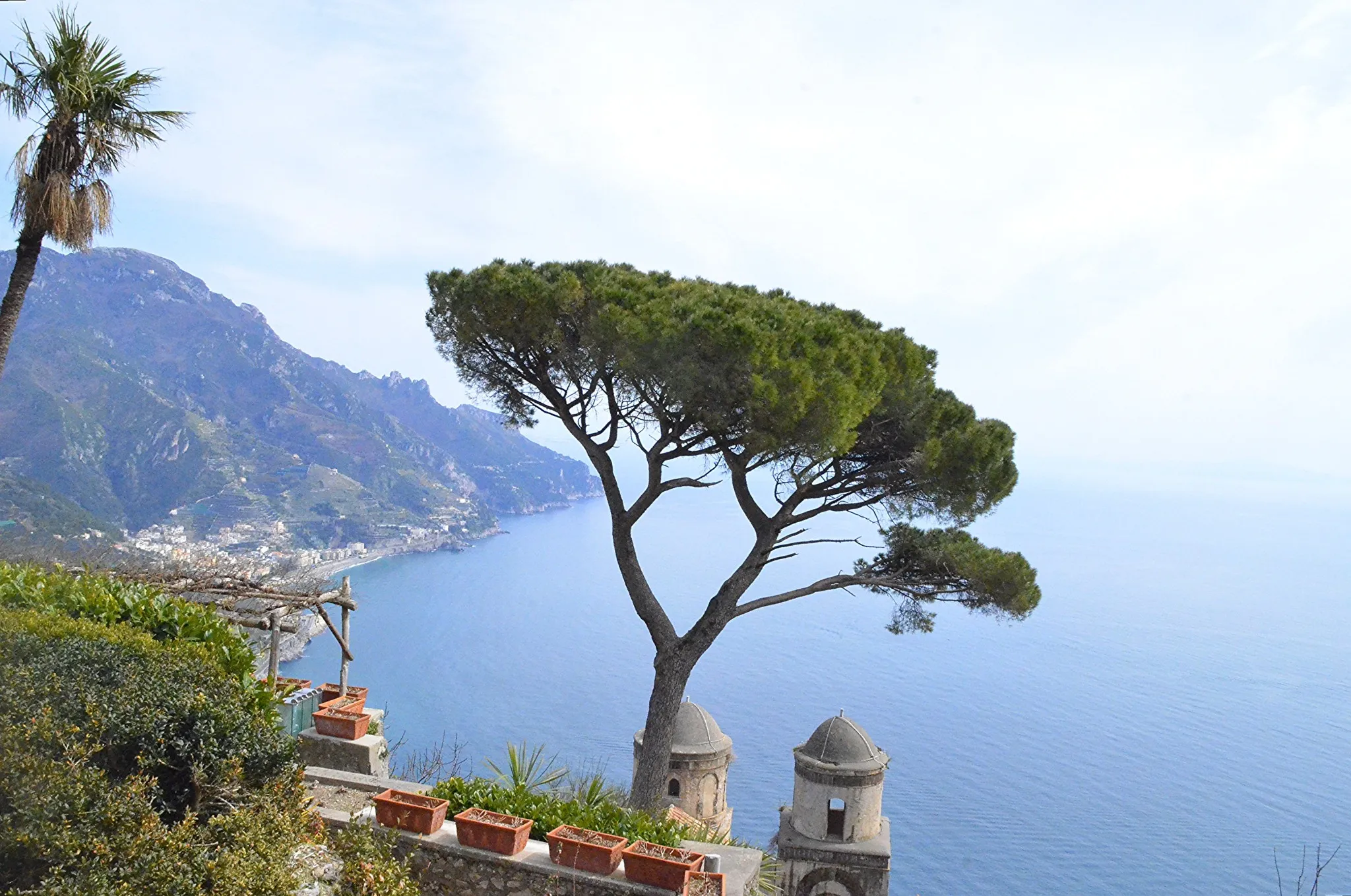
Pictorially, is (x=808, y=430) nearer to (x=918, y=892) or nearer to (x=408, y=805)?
(x=408, y=805)

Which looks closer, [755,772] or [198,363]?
[755,772]

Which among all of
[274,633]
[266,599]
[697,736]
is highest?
[266,599]

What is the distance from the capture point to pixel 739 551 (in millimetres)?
106500

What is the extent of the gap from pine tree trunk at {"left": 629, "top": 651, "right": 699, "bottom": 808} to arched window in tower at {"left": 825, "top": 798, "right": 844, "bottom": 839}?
4.67 metres

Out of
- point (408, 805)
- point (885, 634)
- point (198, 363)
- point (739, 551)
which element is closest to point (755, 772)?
point (885, 634)

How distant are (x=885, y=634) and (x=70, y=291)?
377 ft

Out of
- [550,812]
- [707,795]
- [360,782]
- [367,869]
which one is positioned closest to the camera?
[367,869]

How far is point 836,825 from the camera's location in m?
13.1

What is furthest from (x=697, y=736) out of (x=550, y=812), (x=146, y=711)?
(x=146, y=711)

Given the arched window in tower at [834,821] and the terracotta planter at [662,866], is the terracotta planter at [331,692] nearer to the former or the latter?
the terracotta planter at [662,866]

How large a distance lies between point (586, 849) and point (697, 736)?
7.83m

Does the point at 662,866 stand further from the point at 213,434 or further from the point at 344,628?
the point at 213,434

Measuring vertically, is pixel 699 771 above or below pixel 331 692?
below

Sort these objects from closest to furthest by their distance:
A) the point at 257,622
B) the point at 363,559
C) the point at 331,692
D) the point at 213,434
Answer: the point at 257,622 < the point at 331,692 < the point at 363,559 < the point at 213,434
